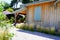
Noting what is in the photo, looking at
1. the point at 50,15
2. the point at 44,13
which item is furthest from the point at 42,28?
the point at 44,13

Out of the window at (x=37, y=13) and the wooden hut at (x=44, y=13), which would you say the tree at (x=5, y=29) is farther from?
the window at (x=37, y=13)

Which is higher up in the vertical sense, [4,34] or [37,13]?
[4,34]

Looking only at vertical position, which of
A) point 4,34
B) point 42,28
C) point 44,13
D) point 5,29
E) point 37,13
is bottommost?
point 42,28

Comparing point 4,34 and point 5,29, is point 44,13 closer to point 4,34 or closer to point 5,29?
point 4,34

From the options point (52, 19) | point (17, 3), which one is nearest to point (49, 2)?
point (52, 19)

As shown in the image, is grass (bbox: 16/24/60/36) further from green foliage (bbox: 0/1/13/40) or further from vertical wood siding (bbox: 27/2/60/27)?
green foliage (bbox: 0/1/13/40)


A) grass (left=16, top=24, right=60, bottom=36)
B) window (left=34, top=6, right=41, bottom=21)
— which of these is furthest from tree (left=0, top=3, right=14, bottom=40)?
window (left=34, top=6, right=41, bottom=21)

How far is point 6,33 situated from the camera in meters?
8.27

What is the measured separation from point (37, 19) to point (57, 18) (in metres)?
3.09

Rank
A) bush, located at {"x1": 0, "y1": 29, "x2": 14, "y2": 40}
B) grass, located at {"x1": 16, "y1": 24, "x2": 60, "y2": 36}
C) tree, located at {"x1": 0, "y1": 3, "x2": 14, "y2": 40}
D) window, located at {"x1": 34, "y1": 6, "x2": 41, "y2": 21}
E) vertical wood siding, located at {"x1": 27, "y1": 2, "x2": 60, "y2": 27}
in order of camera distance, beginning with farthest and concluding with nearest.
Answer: window, located at {"x1": 34, "y1": 6, "x2": 41, "y2": 21}, vertical wood siding, located at {"x1": 27, "y1": 2, "x2": 60, "y2": 27}, grass, located at {"x1": 16, "y1": 24, "x2": 60, "y2": 36}, bush, located at {"x1": 0, "y1": 29, "x2": 14, "y2": 40}, tree, located at {"x1": 0, "y1": 3, "x2": 14, "y2": 40}

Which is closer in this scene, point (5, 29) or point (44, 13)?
point (5, 29)

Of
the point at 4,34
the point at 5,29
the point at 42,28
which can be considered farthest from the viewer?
the point at 42,28

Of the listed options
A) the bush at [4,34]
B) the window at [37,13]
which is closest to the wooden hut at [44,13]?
the window at [37,13]

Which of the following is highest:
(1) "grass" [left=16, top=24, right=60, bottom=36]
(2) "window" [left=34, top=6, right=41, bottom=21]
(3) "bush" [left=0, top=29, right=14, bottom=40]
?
(3) "bush" [left=0, top=29, right=14, bottom=40]
